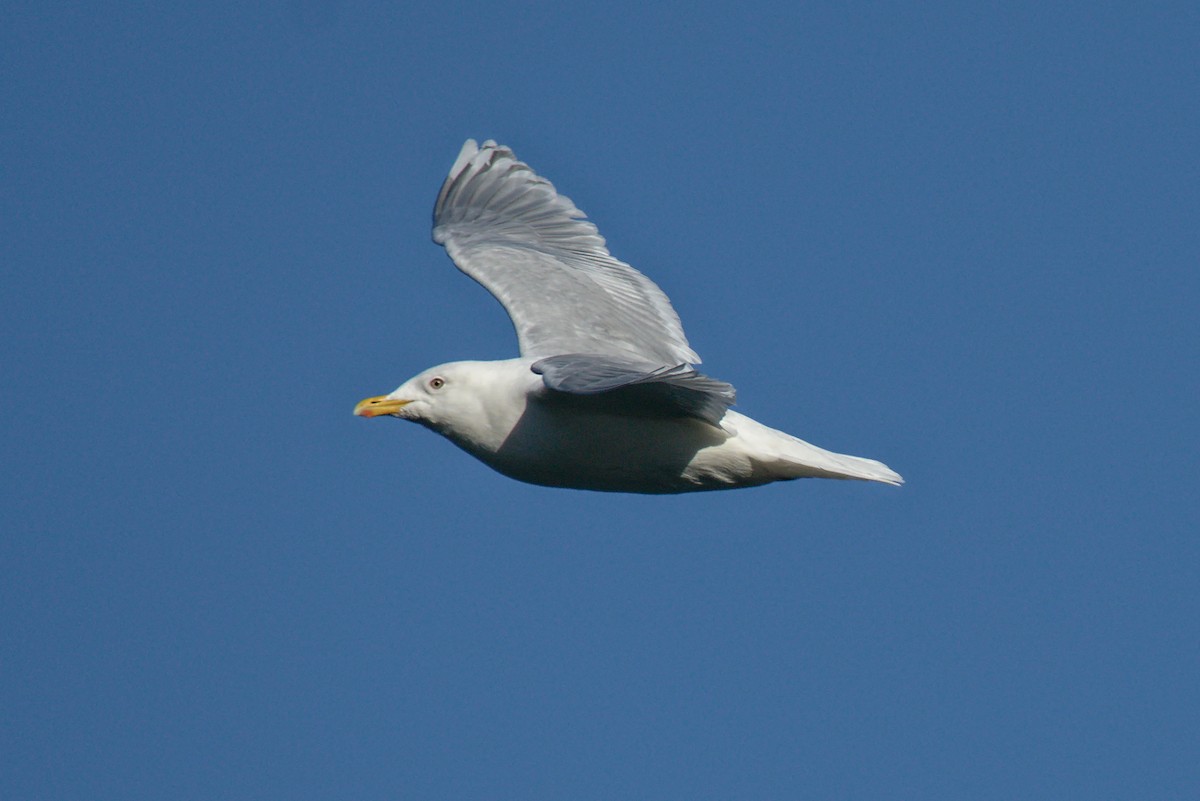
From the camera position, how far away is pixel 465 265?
42.0ft

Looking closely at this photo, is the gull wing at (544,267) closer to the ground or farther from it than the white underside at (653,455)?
farther from it

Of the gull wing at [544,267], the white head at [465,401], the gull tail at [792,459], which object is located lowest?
the white head at [465,401]

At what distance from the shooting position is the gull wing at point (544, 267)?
11.7 meters

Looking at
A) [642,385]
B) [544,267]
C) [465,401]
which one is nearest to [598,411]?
[642,385]

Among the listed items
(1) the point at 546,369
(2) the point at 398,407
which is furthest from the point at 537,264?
(1) the point at 546,369

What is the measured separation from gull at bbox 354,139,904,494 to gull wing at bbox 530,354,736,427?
11 millimetres

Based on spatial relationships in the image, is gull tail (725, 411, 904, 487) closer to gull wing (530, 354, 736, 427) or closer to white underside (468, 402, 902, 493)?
white underside (468, 402, 902, 493)

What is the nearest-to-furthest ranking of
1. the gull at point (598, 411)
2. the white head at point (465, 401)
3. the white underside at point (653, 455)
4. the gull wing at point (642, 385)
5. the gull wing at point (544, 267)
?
the gull wing at point (642, 385)
the gull at point (598, 411)
the white underside at point (653, 455)
the white head at point (465, 401)
the gull wing at point (544, 267)

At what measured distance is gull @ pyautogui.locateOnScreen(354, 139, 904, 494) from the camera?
9.38m

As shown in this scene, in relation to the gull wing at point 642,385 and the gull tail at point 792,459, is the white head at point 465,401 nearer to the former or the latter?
the gull wing at point 642,385

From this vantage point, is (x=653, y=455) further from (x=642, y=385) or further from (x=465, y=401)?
(x=465, y=401)

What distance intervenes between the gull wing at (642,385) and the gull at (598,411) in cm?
1

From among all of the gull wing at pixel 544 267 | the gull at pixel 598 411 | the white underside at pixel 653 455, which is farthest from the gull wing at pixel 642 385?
the gull wing at pixel 544 267

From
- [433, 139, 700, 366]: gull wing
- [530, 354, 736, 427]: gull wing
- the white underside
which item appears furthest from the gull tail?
[433, 139, 700, 366]: gull wing
